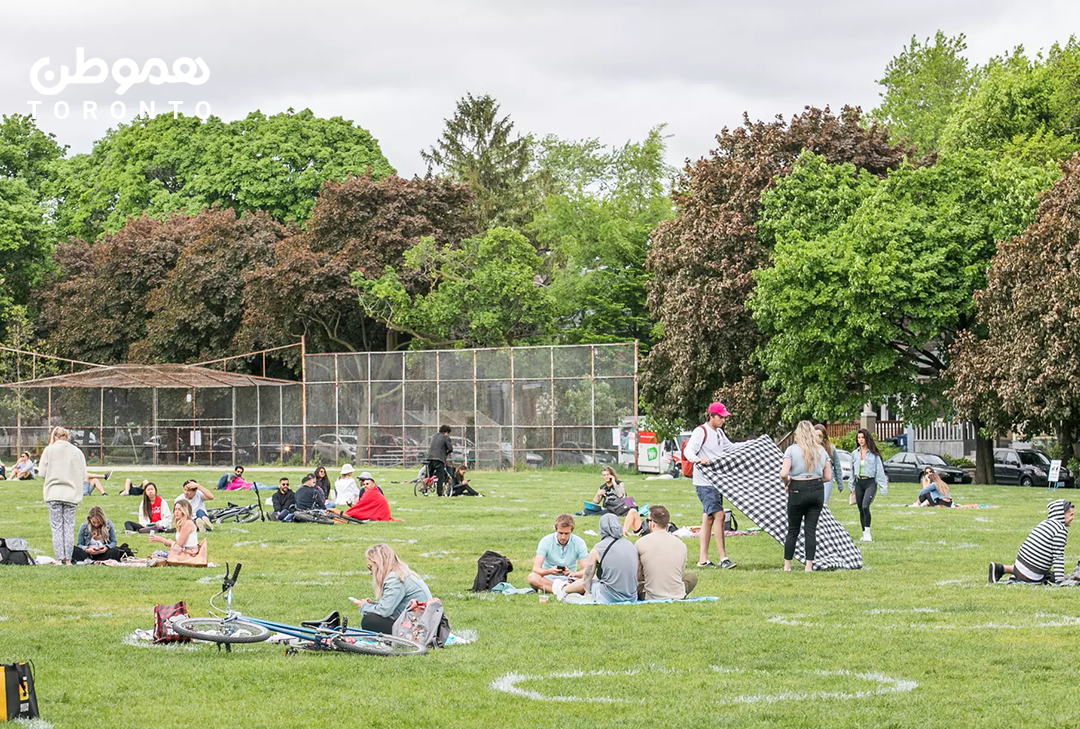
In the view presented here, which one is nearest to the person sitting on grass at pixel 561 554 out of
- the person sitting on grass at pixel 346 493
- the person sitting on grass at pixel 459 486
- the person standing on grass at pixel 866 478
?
the person standing on grass at pixel 866 478

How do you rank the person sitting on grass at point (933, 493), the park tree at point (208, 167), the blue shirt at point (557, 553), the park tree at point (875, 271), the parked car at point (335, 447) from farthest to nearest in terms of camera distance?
1. the park tree at point (208, 167)
2. the parked car at point (335, 447)
3. the park tree at point (875, 271)
4. the person sitting on grass at point (933, 493)
5. the blue shirt at point (557, 553)

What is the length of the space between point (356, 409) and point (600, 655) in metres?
44.3

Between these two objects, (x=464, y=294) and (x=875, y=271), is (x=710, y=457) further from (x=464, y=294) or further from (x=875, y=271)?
(x=464, y=294)

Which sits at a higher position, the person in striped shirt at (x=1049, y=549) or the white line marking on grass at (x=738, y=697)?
the person in striped shirt at (x=1049, y=549)

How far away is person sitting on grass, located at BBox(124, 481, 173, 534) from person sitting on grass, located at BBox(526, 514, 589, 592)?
10160 millimetres

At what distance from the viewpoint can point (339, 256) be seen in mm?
55531

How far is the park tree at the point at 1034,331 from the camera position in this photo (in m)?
35.2

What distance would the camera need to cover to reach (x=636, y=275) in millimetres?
60469

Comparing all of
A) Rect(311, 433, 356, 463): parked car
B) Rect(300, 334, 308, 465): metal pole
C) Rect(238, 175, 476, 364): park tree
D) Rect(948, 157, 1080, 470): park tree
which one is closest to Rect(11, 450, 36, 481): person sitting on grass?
Rect(300, 334, 308, 465): metal pole

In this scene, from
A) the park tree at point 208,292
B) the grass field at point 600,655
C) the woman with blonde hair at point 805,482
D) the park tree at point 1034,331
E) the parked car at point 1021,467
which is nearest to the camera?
the grass field at point 600,655

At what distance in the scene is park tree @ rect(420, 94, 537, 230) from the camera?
76.8 m

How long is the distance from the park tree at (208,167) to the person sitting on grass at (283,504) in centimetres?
3975

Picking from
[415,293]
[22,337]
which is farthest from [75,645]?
[22,337]

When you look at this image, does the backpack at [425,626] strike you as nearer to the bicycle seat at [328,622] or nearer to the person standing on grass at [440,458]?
the bicycle seat at [328,622]
